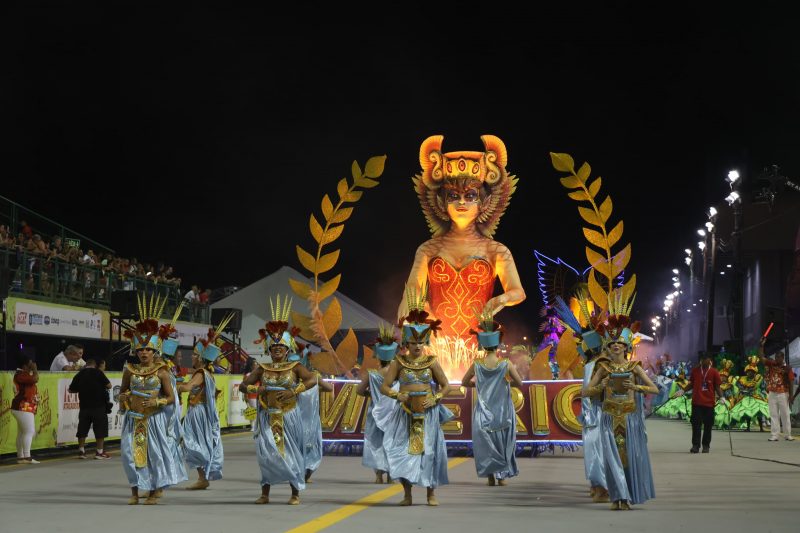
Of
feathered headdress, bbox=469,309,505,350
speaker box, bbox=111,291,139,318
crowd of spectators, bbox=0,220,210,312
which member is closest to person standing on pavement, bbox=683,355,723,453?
feathered headdress, bbox=469,309,505,350

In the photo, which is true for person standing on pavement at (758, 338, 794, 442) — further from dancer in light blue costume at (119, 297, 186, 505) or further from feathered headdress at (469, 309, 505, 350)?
dancer in light blue costume at (119, 297, 186, 505)

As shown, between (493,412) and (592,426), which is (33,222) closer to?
(493,412)

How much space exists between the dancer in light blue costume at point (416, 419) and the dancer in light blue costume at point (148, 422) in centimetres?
237

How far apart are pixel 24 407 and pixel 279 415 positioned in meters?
7.34

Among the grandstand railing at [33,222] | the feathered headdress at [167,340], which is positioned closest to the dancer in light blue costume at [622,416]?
the feathered headdress at [167,340]

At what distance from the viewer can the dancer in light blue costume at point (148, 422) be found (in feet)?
39.2

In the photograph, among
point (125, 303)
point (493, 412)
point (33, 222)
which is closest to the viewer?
point (493, 412)

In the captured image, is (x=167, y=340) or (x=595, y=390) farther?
(x=167, y=340)

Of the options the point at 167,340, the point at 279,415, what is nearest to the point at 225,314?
the point at 167,340

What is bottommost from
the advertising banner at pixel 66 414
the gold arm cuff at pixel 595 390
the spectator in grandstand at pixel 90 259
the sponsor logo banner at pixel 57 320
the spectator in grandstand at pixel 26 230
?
A: the advertising banner at pixel 66 414

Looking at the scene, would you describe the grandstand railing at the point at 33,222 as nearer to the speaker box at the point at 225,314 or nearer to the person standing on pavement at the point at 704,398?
the speaker box at the point at 225,314

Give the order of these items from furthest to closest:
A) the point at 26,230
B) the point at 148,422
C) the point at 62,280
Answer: the point at 26,230, the point at 62,280, the point at 148,422

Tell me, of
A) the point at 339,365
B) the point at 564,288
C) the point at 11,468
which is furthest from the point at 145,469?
the point at 564,288

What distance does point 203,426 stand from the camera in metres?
14.5
